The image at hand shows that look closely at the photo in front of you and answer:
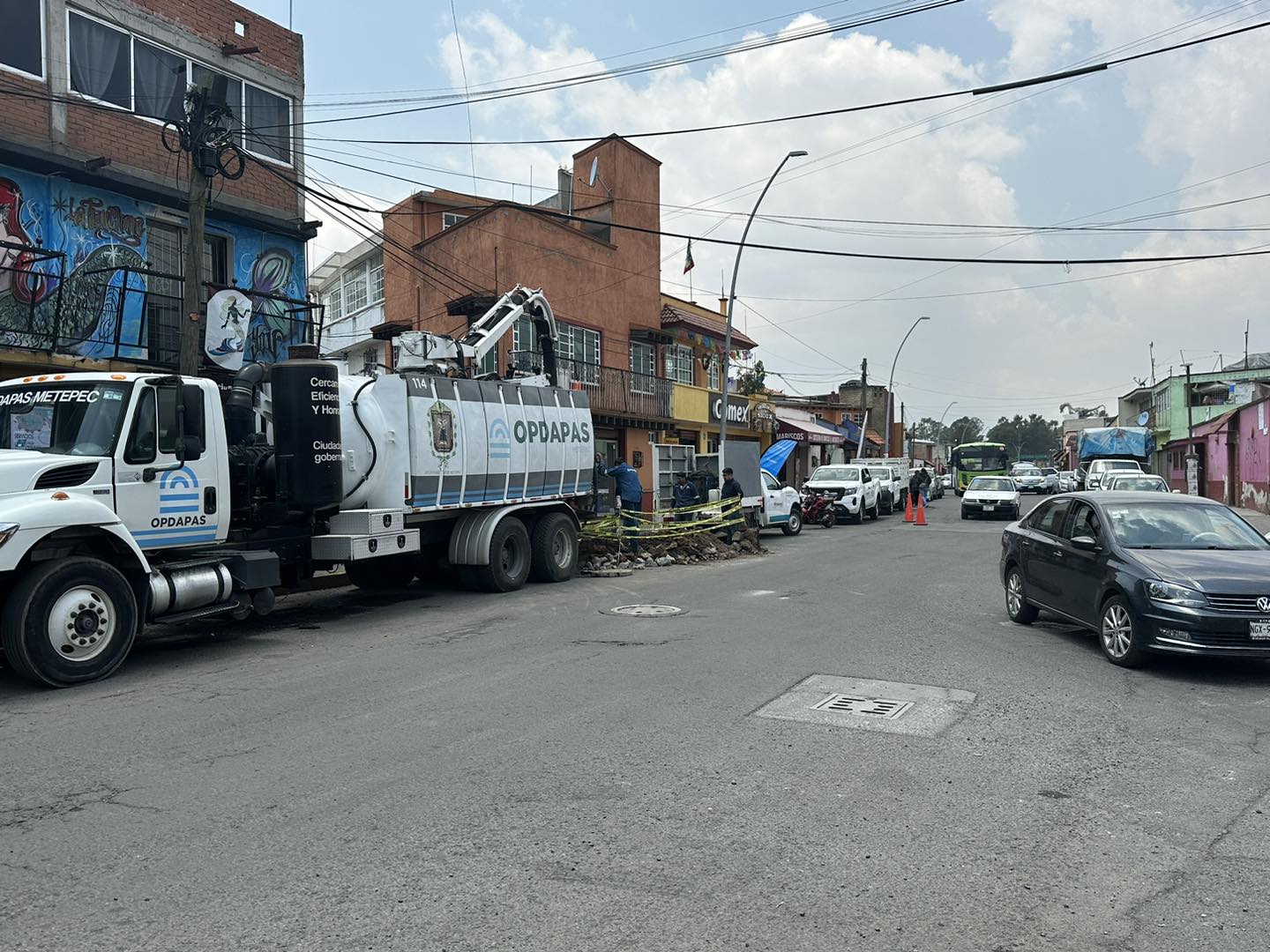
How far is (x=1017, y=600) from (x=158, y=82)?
16210 millimetres

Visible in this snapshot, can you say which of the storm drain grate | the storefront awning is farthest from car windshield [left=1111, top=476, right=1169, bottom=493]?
the storm drain grate

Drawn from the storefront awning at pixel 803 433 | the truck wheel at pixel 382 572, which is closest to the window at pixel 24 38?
the truck wheel at pixel 382 572

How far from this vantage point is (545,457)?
47.2 ft

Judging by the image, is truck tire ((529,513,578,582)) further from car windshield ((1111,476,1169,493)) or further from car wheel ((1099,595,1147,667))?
car windshield ((1111,476,1169,493))

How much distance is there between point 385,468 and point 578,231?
16.6 m

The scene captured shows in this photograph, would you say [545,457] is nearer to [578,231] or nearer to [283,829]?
[283,829]

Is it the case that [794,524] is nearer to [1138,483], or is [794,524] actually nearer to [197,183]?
[1138,483]

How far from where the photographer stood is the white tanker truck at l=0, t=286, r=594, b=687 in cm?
755

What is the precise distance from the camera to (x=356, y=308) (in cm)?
3194

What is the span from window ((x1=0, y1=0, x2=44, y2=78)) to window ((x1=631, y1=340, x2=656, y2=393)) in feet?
56.2

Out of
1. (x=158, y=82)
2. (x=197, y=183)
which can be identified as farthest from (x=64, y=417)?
(x=158, y=82)

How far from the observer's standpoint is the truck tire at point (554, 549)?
14.3 meters

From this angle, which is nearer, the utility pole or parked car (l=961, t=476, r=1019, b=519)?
the utility pole

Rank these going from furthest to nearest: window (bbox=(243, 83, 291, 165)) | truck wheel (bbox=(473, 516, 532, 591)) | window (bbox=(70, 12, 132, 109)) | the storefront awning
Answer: the storefront awning
window (bbox=(243, 83, 291, 165))
window (bbox=(70, 12, 132, 109))
truck wheel (bbox=(473, 516, 532, 591))
